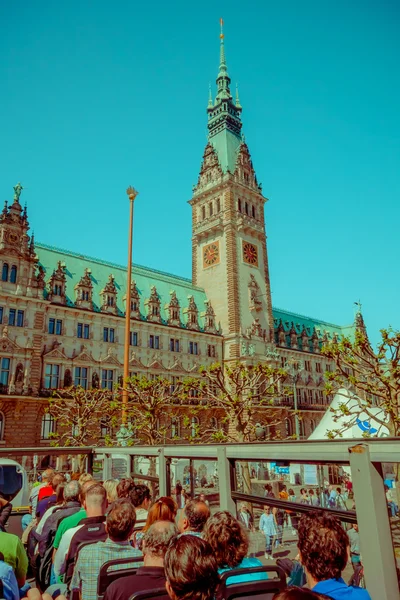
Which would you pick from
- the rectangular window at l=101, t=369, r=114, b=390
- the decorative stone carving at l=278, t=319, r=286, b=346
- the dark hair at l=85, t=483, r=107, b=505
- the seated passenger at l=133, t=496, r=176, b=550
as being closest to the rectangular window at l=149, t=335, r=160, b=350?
the rectangular window at l=101, t=369, r=114, b=390

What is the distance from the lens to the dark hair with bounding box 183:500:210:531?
4.88m

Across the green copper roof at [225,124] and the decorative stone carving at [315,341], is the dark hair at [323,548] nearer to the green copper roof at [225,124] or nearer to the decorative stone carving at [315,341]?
the green copper roof at [225,124]

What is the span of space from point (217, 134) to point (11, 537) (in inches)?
2664

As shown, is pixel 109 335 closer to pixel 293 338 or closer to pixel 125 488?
pixel 293 338

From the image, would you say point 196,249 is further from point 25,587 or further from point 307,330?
point 25,587

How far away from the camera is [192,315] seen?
54500mm

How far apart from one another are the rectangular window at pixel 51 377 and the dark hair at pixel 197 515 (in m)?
37.3

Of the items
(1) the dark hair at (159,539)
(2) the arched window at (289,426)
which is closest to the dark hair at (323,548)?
(1) the dark hair at (159,539)

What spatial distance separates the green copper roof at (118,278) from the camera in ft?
152

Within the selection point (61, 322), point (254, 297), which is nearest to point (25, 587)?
point (61, 322)

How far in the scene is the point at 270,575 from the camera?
3984mm

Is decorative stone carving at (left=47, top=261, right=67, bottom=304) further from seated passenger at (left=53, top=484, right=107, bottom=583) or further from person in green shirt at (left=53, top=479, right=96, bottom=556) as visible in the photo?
seated passenger at (left=53, top=484, right=107, bottom=583)

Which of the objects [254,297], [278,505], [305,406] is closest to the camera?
[278,505]

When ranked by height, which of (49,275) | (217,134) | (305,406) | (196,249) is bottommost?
(305,406)
